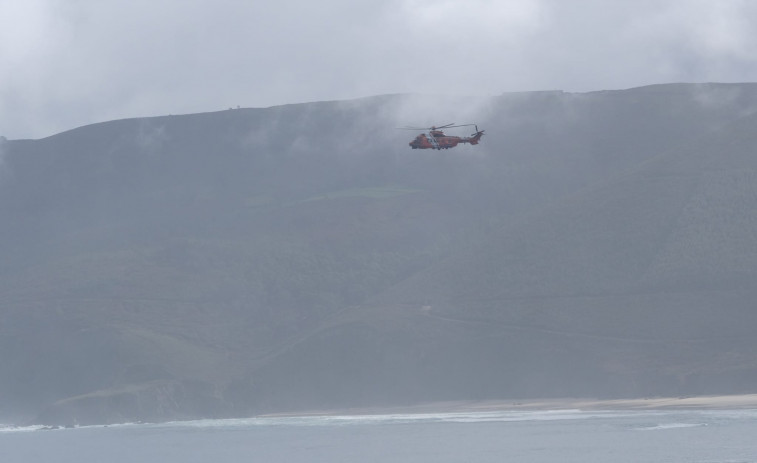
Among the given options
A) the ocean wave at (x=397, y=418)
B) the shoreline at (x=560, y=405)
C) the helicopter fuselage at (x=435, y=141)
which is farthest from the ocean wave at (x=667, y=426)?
the helicopter fuselage at (x=435, y=141)

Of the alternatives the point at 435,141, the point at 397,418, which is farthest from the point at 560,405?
the point at 435,141

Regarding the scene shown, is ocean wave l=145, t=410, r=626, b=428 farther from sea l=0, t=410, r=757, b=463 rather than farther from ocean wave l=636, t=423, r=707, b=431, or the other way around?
ocean wave l=636, t=423, r=707, b=431

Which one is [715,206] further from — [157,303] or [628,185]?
[157,303]

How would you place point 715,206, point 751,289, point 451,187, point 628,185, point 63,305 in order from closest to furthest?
point 751,289 → point 715,206 → point 628,185 → point 63,305 → point 451,187

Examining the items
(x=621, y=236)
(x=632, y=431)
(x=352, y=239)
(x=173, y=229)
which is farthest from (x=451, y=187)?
(x=632, y=431)

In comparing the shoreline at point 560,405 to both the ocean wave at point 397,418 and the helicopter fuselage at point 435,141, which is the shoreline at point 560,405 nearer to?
the ocean wave at point 397,418

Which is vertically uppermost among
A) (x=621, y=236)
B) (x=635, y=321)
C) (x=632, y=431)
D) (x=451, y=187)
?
(x=451, y=187)

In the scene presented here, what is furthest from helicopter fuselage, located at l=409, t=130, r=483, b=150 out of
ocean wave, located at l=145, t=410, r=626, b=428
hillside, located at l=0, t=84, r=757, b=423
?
hillside, located at l=0, t=84, r=757, b=423
